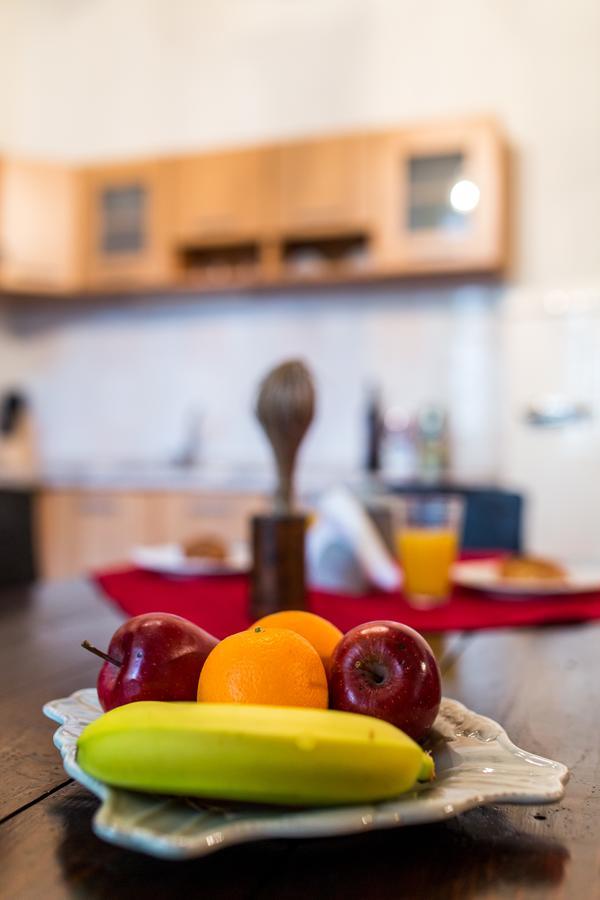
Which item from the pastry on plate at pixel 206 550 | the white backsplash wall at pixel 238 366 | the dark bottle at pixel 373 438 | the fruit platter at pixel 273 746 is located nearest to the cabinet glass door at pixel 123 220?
Answer: the white backsplash wall at pixel 238 366

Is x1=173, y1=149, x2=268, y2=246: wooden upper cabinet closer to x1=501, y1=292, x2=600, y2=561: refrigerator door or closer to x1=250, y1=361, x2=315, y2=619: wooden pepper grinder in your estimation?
x1=501, y1=292, x2=600, y2=561: refrigerator door

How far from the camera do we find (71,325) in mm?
4324

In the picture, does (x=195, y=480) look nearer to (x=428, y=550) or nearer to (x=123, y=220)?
(x=123, y=220)

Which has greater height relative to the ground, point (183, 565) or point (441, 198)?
point (441, 198)

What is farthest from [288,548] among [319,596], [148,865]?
A: [148,865]

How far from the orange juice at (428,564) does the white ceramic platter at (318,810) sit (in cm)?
79

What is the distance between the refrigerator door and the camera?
3.27 m

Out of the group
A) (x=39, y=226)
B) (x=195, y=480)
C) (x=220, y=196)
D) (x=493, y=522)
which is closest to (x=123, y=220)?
(x=39, y=226)

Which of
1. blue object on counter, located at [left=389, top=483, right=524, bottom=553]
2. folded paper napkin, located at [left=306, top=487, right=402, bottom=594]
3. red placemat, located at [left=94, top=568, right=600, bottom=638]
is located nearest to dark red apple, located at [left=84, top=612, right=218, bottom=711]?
red placemat, located at [left=94, top=568, right=600, bottom=638]

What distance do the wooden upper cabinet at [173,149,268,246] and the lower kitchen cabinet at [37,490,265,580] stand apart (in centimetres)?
110

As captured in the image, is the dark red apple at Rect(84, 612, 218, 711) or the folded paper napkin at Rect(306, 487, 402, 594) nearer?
the dark red apple at Rect(84, 612, 218, 711)

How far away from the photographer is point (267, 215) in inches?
141

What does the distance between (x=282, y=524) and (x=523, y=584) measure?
428 millimetres

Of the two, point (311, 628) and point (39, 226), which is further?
point (39, 226)
